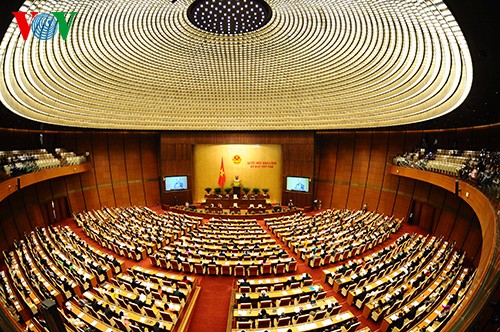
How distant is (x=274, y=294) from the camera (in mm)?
10047

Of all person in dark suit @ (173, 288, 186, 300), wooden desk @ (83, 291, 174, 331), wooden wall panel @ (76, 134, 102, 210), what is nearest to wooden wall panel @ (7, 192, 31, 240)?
wooden wall panel @ (76, 134, 102, 210)

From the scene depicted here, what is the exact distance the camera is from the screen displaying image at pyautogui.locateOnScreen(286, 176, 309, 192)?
25391 millimetres

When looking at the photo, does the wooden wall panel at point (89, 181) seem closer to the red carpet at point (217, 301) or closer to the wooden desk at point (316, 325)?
the red carpet at point (217, 301)

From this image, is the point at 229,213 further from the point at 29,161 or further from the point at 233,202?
the point at 29,161

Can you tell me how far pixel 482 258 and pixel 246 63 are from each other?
1134cm

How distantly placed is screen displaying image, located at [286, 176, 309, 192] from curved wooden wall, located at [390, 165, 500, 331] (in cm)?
1086

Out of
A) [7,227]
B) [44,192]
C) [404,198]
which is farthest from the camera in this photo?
[404,198]

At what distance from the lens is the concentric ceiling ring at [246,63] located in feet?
27.7

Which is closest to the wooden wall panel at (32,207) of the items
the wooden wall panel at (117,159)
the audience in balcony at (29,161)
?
the audience in balcony at (29,161)

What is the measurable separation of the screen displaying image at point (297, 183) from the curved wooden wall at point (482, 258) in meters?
10.9

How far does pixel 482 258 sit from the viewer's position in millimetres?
7559

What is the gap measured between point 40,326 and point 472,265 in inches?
675

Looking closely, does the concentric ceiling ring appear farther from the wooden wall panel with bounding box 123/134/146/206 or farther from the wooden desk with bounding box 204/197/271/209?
the wooden desk with bounding box 204/197/271/209
